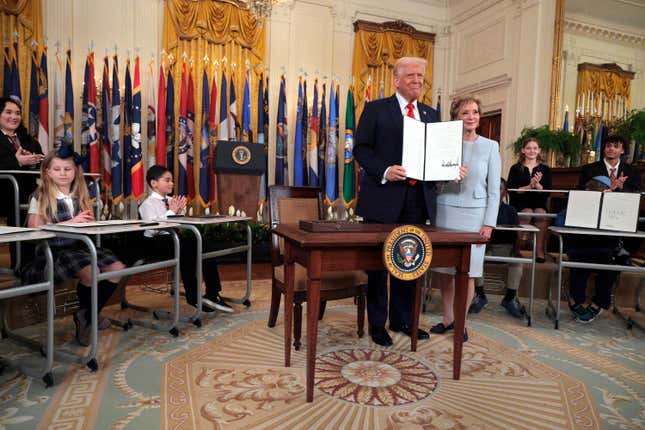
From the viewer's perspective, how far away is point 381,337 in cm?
254

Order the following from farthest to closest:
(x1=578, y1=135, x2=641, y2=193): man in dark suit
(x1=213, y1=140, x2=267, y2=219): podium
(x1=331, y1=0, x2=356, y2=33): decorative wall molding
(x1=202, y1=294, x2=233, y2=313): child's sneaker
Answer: (x1=331, y1=0, x2=356, y2=33): decorative wall molding
(x1=213, y1=140, x2=267, y2=219): podium
(x1=578, y1=135, x2=641, y2=193): man in dark suit
(x1=202, y1=294, x2=233, y2=313): child's sneaker

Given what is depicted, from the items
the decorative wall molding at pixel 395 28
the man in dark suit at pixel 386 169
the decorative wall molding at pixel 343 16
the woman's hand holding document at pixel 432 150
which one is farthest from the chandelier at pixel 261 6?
the woman's hand holding document at pixel 432 150

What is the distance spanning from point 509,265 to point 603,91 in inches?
130

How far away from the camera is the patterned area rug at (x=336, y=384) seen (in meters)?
1.68

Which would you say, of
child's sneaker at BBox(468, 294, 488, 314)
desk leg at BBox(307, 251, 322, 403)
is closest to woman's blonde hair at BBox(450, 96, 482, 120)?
desk leg at BBox(307, 251, 322, 403)

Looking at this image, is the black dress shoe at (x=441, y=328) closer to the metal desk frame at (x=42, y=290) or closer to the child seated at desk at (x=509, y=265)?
the child seated at desk at (x=509, y=265)

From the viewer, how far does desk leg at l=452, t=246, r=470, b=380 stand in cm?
195

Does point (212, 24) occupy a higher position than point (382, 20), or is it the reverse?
point (382, 20)

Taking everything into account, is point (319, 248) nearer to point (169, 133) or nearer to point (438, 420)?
point (438, 420)

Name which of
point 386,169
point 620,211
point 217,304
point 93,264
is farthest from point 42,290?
point 620,211

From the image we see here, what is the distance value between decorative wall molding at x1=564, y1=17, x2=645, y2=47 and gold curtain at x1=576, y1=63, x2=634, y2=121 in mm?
305

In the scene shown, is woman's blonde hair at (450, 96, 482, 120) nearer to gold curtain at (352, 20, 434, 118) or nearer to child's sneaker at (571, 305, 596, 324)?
child's sneaker at (571, 305, 596, 324)

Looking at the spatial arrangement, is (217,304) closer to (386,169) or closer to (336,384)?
(336,384)

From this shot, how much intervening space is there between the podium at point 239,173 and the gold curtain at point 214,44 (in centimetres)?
98
